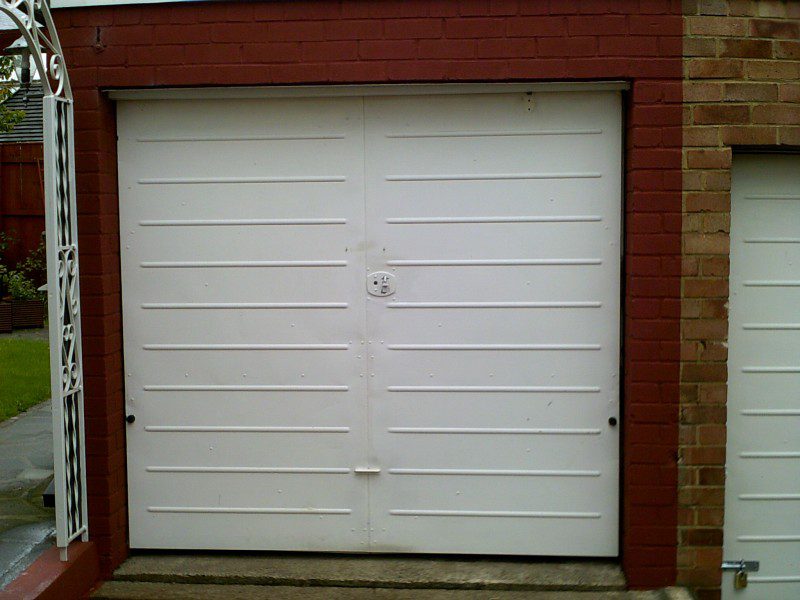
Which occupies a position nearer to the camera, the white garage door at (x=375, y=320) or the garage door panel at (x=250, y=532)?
the white garage door at (x=375, y=320)

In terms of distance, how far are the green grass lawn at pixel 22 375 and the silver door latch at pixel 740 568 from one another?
7.01 metres

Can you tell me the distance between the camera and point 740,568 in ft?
16.5

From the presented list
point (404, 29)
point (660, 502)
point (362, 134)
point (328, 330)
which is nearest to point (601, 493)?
point (660, 502)

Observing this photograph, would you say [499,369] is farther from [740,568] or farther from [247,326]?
[740,568]

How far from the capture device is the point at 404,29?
471 cm

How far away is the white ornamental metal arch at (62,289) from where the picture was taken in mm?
4422

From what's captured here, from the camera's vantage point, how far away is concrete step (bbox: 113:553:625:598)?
4898mm

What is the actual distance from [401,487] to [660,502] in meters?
1.42

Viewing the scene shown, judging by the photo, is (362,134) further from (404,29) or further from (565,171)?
(565,171)

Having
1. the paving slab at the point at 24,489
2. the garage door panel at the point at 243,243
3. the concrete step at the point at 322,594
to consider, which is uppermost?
the garage door panel at the point at 243,243

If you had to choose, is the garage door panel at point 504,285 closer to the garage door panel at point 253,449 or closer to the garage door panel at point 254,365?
the garage door panel at point 254,365

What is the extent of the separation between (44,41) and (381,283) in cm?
213

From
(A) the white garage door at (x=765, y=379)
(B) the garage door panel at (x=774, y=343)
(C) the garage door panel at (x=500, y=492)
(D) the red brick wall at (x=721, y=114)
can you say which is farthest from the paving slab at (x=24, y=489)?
(B) the garage door panel at (x=774, y=343)

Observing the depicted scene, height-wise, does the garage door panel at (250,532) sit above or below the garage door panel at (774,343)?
below
